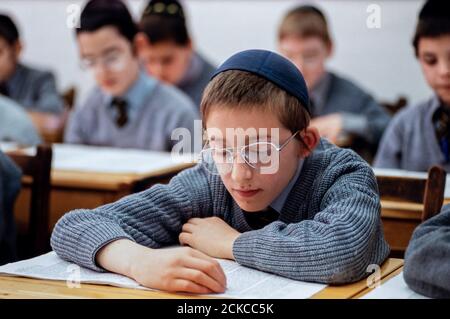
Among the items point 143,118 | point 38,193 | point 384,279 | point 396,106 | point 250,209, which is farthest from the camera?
point 396,106

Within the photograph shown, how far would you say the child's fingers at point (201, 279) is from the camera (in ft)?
4.54

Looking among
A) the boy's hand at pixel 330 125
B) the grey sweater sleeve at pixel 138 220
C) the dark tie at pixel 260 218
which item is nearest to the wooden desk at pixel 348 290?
the dark tie at pixel 260 218

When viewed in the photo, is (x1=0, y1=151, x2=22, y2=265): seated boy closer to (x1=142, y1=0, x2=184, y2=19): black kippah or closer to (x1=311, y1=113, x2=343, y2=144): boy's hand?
(x1=311, y1=113, x2=343, y2=144): boy's hand

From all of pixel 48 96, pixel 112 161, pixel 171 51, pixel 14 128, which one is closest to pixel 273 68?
pixel 112 161

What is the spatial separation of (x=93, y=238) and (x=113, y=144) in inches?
82.8

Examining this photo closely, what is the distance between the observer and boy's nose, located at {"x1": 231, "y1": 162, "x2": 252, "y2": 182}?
154cm

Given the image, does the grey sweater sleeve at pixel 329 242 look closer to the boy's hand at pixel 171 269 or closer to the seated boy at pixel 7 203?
the boy's hand at pixel 171 269

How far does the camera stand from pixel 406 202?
78.3 inches

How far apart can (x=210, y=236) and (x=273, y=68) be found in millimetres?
322

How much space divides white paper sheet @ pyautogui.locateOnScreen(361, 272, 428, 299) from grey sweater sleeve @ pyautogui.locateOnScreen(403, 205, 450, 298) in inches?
0.5

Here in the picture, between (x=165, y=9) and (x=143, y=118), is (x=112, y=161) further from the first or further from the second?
(x=165, y=9)

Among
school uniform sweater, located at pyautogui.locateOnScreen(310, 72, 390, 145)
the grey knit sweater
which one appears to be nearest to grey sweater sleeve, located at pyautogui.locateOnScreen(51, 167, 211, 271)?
the grey knit sweater

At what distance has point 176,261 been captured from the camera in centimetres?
142
